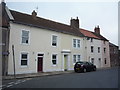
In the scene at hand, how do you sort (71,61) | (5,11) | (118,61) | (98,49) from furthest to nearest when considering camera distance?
(118,61) → (98,49) → (71,61) → (5,11)

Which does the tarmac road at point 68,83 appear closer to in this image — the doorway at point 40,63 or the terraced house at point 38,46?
the terraced house at point 38,46

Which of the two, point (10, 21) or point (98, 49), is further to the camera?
point (98, 49)


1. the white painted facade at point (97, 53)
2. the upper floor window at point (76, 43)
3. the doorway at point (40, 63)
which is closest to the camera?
the doorway at point (40, 63)

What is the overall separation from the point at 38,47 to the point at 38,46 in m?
0.14

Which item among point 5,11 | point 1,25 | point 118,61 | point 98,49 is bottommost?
point 118,61

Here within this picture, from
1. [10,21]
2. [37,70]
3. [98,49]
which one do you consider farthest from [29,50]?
[98,49]

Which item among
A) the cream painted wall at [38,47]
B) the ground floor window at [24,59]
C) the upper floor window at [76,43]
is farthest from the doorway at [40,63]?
the upper floor window at [76,43]

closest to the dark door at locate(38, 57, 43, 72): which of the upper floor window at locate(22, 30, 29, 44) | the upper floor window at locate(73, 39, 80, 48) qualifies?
the upper floor window at locate(22, 30, 29, 44)

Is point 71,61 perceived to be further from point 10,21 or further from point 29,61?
point 10,21

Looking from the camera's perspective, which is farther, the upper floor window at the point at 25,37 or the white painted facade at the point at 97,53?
Result: the white painted facade at the point at 97,53

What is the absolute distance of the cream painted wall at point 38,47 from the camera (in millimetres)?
19000

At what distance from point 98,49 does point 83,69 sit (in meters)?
14.9

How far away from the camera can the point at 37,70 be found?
21.3 m

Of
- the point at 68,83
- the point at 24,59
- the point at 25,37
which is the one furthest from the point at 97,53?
the point at 68,83
